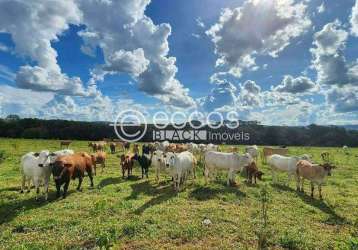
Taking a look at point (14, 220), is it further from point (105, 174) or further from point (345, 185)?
point (345, 185)

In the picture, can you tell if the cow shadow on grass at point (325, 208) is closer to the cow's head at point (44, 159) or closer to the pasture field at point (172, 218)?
the pasture field at point (172, 218)

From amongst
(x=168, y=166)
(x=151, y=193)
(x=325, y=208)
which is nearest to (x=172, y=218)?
(x=151, y=193)

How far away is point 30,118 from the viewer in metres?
103

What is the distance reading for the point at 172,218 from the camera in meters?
13.0

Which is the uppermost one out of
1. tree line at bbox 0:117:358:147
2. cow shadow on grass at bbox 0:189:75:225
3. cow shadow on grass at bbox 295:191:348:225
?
tree line at bbox 0:117:358:147

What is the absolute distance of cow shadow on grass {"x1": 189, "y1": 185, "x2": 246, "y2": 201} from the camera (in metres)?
16.7

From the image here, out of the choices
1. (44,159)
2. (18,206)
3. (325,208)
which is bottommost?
Answer: (325,208)

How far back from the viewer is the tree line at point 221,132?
299ft

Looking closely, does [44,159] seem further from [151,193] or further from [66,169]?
[151,193]

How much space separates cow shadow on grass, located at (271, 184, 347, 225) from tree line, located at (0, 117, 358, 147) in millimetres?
68310

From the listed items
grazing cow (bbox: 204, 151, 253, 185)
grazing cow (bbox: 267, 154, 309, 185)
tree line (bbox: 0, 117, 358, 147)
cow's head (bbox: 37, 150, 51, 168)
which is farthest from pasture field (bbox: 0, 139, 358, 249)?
tree line (bbox: 0, 117, 358, 147)

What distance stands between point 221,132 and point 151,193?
7627 cm

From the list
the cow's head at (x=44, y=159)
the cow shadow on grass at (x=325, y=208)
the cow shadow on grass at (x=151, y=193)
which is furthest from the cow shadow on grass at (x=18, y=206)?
the cow shadow on grass at (x=325, y=208)

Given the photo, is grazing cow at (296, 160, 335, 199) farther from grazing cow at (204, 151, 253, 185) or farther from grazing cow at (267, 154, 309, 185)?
grazing cow at (204, 151, 253, 185)
